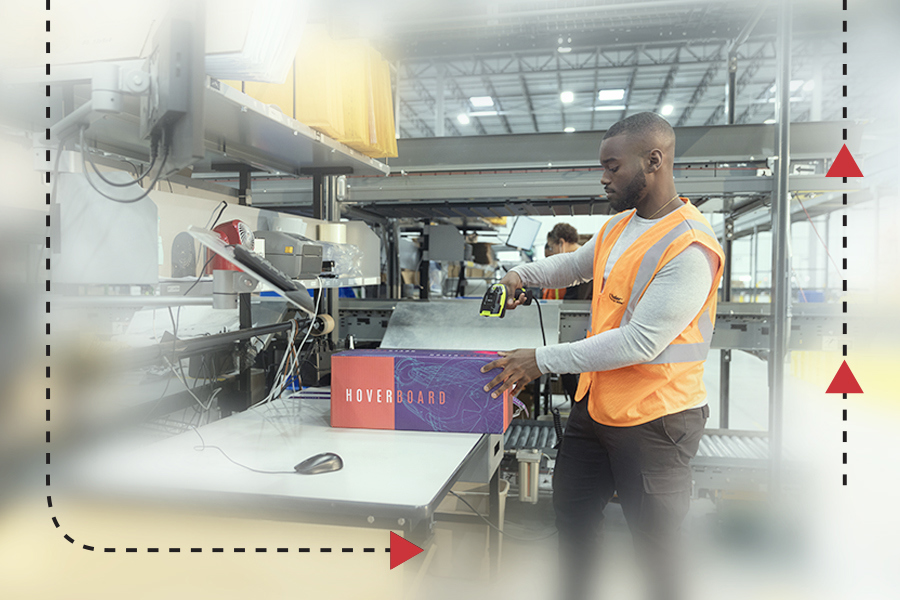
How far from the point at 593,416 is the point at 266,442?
37.1 inches

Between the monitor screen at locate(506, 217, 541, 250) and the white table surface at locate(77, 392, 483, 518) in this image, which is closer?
the white table surface at locate(77, 392, 483, 518)

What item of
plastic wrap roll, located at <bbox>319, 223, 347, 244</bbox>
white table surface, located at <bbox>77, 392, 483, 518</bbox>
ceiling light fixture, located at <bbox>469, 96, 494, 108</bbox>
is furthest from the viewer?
ceiling light fixture, located at <bbox>469, 96, 494, 108</bbox>

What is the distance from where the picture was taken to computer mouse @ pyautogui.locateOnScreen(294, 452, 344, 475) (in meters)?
1.29

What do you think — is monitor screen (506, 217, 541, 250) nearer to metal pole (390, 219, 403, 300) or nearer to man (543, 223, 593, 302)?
man (543, 223, 593, 302)

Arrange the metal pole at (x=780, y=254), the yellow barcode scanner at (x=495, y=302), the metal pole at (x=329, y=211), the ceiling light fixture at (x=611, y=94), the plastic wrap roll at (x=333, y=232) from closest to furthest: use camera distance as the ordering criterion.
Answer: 1. the yellow barcode scanner at (x=495, y=302)
2. the metal pole at (x=780, y=254)
3. the plastic wrap roll at (x=333, y=232)
4. the metal pole at (x=329, y=211)
5. the ceiling light fixture at (x=611, y=94)

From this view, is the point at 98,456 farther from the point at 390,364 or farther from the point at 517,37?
the point at 517,37

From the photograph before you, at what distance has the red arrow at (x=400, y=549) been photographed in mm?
1981

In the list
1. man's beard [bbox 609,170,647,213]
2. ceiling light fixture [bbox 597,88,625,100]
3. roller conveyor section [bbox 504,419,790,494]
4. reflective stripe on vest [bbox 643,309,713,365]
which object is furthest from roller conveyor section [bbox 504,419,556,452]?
ceiling light fixture [bbox 597,88,625,100]

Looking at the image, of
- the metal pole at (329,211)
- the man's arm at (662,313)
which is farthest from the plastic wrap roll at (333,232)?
the man's arm at (662,313)

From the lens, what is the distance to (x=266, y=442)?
5.14ft

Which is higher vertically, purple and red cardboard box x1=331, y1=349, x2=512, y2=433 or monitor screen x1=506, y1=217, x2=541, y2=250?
monitor screen x1=506, y1=217, x2=541, y2=250

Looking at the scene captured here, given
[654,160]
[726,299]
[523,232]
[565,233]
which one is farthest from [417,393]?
[726,299]

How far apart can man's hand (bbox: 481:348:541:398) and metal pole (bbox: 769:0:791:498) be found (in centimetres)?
148

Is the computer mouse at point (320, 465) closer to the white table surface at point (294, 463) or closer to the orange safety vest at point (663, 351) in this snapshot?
the white table surface at point (294, 463)
